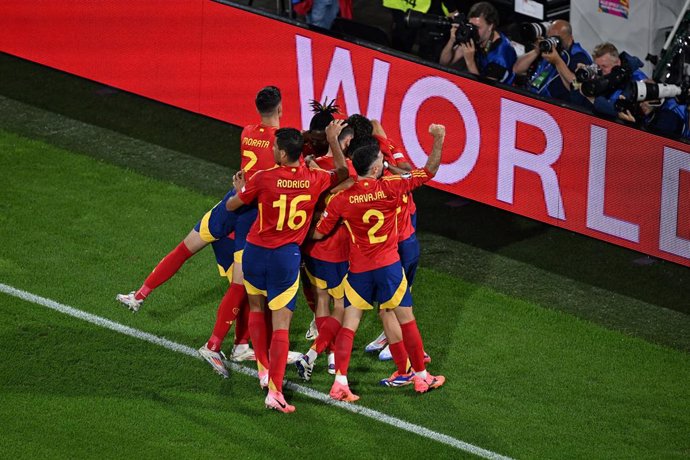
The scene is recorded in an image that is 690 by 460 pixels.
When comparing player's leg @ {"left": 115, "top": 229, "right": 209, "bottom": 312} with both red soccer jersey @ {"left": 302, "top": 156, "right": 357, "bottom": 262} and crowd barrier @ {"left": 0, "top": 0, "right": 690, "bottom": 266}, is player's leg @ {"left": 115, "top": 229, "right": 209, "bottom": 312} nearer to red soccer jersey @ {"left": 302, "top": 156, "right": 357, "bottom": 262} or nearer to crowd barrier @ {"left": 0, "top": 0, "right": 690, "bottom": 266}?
red soccer jersey @ {"left": 302, "top": 156, "right": 357, "bottom": 262}

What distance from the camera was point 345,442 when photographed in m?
8.02

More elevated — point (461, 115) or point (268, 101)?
point (268, 101)

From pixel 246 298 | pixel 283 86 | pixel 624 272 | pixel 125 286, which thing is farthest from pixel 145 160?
pixel 624 272

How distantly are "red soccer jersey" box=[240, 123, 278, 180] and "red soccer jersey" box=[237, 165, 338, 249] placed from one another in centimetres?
44

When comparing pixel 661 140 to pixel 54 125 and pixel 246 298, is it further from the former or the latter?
pixel 54 125

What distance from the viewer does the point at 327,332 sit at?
8.65 meters

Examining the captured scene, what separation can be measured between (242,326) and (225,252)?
1.84ft

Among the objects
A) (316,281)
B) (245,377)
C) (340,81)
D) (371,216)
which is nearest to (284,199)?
(371,216)

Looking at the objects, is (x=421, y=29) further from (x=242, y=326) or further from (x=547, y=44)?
(x=242, y=326)

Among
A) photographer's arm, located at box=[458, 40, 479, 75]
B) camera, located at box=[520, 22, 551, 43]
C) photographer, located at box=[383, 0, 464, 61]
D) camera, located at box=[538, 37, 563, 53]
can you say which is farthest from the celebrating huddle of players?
photographer, located at box=[383, 0, 464, 61]

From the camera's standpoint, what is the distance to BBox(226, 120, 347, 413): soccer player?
7.99 m

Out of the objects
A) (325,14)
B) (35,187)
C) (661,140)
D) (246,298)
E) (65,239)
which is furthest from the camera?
(325,14)

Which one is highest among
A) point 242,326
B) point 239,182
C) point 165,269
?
point 239,182

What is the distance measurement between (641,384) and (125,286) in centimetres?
409
